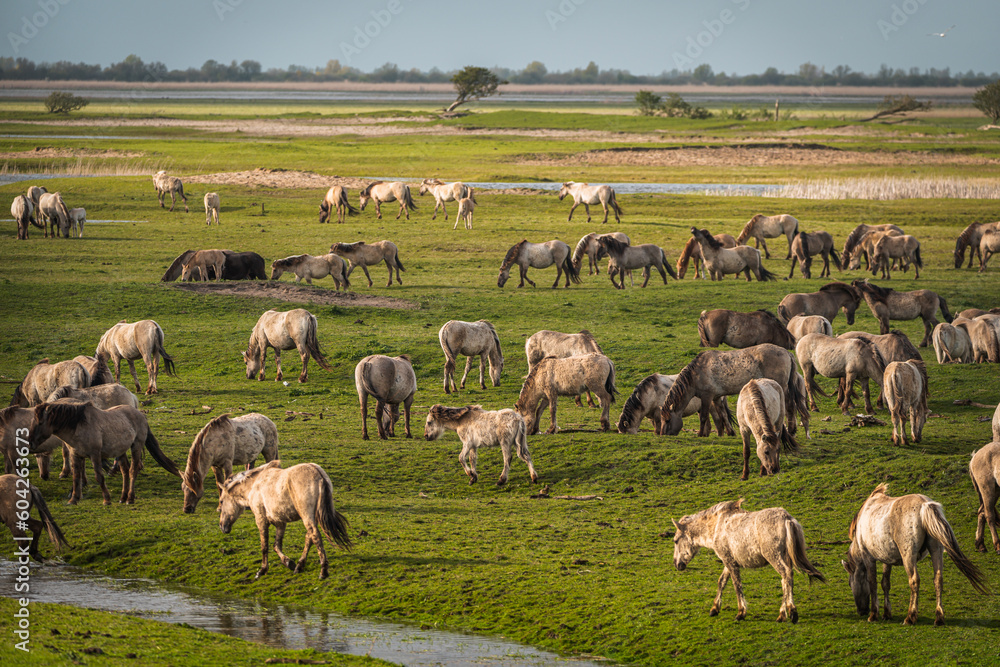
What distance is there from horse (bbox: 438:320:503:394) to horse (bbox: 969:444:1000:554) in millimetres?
10176

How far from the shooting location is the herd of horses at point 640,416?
28.4 feet

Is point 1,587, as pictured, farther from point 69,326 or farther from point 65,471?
point 69,326

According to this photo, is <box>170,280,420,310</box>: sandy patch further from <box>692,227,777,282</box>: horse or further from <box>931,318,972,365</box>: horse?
<box>931,318,972,365</box>: horse

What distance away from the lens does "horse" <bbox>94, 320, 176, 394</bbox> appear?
60.6ft

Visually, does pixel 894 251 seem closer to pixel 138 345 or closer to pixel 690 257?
pixel 690 257

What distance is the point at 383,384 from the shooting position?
1546cm

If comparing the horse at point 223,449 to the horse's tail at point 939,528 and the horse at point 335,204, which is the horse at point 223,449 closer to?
the horse's tail at point 939,528

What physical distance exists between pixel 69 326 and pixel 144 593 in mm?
15413

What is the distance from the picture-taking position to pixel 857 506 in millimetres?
11836

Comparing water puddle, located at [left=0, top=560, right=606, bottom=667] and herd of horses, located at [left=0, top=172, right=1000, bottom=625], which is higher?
herd of horses, located at [left=0, top=172, right=1000, bottom=625]

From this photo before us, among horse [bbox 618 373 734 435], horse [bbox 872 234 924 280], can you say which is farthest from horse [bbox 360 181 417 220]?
horse [bbox 618 373 734 435]

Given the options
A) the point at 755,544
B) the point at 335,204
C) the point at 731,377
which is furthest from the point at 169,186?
the point at 755,544

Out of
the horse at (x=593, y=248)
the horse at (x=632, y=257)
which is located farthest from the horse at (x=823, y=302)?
the horse at (x=593, y=248)

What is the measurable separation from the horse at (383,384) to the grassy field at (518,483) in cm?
61
